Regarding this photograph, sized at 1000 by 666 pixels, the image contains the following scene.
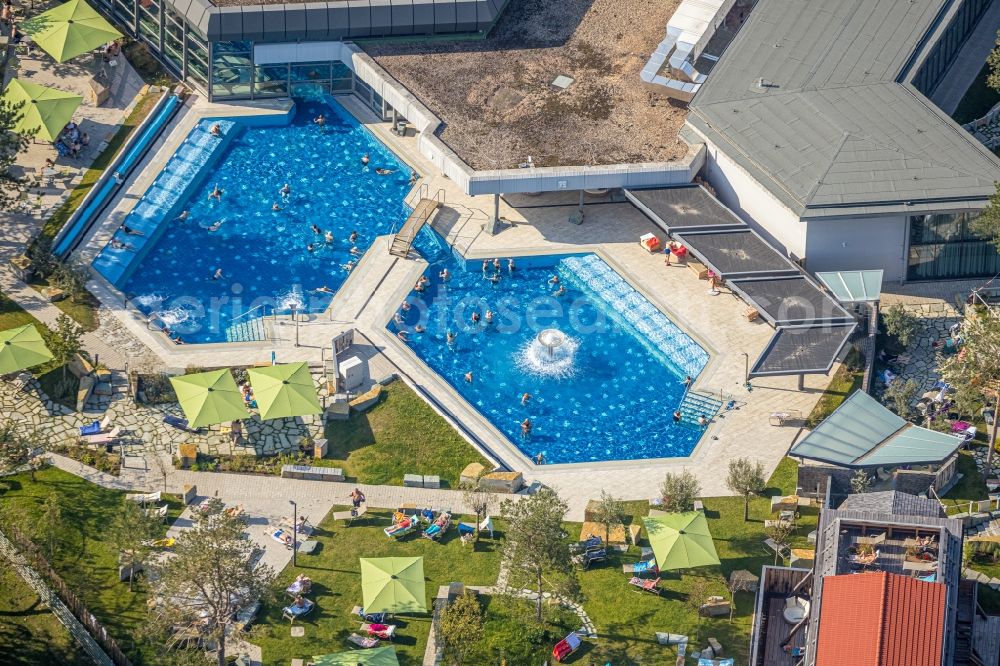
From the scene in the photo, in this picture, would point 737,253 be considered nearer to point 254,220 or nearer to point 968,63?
point 968,63

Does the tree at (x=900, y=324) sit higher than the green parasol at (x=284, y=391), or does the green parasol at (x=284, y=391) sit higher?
the tree at (x=900, y=324)

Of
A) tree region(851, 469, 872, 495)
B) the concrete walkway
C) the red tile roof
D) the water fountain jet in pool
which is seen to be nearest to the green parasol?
the water fountain jet in pool

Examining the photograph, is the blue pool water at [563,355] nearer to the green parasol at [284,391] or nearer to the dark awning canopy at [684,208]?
the dark awning canopy at [684,208]

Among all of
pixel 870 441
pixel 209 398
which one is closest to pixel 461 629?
pixel 209 398

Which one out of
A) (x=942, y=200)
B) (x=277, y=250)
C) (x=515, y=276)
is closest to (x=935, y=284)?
(x=942, y=200)

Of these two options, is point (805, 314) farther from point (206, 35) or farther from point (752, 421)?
point (206, 35)

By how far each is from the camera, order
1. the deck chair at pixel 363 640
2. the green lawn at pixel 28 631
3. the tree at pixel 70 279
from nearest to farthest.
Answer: the green lawn at pixel 28 631 < the deck chair at pixel 363 640 < the tree at pixel 70 279

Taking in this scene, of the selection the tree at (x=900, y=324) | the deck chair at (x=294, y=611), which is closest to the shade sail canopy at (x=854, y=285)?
the tree at (x=900, y=324)
